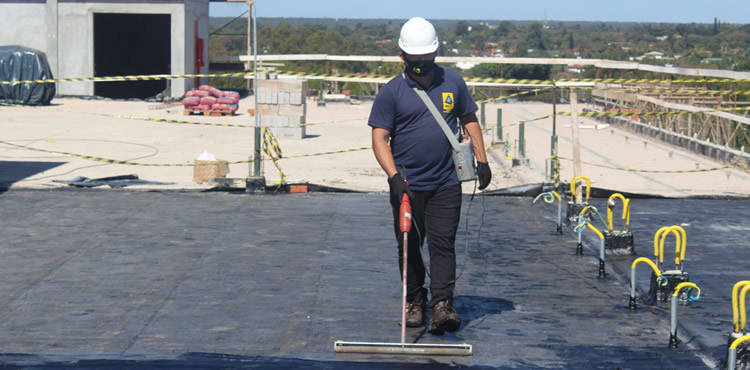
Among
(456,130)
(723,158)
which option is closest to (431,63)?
(456,130)

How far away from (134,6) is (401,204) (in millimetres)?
35109

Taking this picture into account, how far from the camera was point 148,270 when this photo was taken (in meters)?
7.55

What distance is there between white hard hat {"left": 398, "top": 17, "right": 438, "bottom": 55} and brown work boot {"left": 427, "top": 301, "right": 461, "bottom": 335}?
5.07 feet

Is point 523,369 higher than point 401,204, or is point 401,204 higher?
point 401,204

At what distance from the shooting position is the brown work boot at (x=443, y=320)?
577 cm

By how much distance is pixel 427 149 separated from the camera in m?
5.87

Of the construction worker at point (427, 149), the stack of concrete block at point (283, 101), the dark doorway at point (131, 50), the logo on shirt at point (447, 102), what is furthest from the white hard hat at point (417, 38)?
the dark doorway at point (131, 50)

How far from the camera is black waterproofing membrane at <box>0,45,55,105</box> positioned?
108 feet

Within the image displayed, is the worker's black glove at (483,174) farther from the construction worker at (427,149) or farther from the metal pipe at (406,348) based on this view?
the metal pipe at (406,348)

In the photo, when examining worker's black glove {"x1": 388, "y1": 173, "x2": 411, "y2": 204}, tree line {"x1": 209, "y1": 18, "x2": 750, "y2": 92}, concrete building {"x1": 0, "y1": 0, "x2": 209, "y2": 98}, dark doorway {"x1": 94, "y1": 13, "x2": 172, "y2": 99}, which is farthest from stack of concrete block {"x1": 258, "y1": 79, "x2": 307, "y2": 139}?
tree line {"x1": 209, "y1": 18, "x2": 750, "y2": 92}

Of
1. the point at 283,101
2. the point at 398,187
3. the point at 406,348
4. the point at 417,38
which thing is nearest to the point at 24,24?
the point at 283,101

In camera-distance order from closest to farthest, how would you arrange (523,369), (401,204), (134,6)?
(523,369)
(401,204)
(134,6)

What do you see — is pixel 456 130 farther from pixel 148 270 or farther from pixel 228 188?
pixel 228 188

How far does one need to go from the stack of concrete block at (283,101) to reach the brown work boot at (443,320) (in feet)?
56.6
